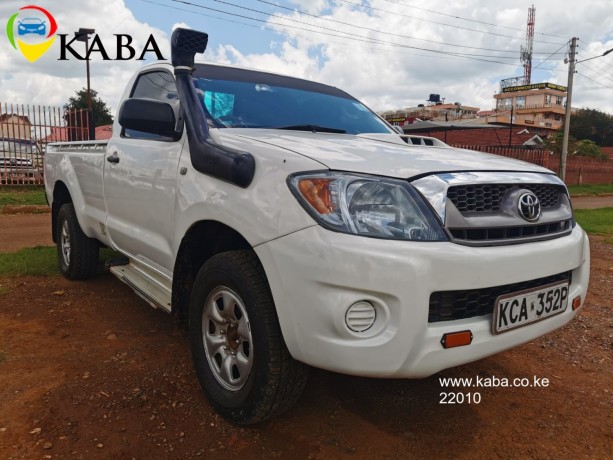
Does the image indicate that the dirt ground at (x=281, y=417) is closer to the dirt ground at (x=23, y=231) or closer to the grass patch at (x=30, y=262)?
the grass patch at (x=30, y=262)

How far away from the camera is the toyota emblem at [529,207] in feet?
7.00

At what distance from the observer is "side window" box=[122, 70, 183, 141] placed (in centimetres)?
290

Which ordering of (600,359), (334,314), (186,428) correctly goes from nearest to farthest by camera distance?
(334,314) < (186,428) < (600,359)

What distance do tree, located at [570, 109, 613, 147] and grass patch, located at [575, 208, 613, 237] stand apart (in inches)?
2384

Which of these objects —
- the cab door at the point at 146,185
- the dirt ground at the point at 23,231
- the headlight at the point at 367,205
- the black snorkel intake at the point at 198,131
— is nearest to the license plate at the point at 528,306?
the headlight at the point at 367,205

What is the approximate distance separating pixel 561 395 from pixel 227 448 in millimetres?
1824

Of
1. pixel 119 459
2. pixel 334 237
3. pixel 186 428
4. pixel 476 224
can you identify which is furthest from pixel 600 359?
pixel 119 459

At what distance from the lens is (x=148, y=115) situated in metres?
2.58

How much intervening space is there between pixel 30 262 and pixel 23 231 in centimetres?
281

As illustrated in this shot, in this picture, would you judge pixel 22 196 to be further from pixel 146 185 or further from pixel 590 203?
pixel 590 203

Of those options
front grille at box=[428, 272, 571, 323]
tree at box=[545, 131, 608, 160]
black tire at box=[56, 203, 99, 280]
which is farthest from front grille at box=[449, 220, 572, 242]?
tree at box=[545, 131, 608, 160]

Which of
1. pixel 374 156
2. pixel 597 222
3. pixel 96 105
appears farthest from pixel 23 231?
pixel 96 105

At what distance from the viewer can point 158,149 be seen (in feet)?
9.49

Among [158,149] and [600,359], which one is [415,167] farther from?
[600,359]
